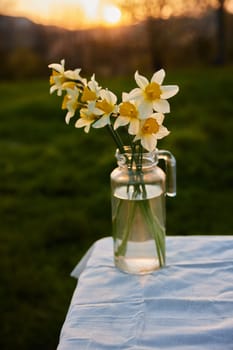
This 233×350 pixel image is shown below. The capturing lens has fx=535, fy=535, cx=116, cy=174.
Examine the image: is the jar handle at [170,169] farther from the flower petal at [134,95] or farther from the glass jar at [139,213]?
the flower petal at [134,95]

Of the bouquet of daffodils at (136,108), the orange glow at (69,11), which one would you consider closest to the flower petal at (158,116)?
the bouquet of daffodils at (136,108)

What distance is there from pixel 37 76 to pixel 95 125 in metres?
5.12

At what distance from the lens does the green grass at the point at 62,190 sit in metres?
2.09

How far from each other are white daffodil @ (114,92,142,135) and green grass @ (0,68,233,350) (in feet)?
3.95

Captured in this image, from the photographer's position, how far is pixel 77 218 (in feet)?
9.05

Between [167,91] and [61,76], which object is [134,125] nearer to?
[167,91]

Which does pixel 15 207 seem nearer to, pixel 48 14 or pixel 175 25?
pixel 48 14

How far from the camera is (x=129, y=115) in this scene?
807 millimetres

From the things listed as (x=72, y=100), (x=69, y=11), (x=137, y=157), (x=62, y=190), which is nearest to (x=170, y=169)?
→ (x=137, y=157)

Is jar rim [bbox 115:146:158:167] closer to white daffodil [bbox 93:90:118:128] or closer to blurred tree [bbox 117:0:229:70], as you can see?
white daffodil [bbox 93:90:118:128]

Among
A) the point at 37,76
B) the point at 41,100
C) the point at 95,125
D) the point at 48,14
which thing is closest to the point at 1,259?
the point at 95,125

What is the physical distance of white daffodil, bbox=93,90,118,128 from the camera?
826mm

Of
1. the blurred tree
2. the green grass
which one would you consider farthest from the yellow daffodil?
the blurred tree

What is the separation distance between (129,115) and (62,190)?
243 cm
